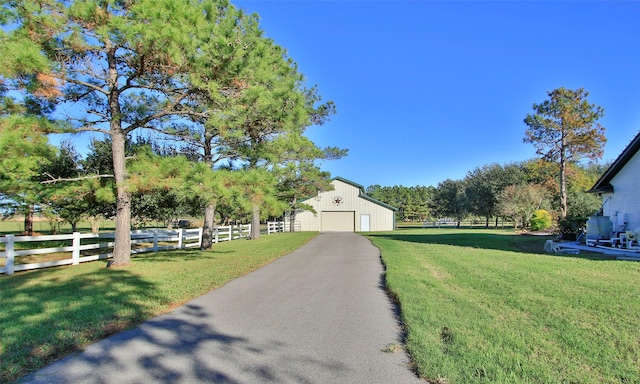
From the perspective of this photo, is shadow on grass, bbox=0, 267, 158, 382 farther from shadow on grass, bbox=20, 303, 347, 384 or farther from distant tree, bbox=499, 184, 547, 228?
distant tree, bbox=499, 184, 547, 228

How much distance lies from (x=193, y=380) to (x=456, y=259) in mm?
9665

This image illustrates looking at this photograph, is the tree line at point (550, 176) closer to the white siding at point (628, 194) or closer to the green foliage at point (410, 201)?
the white siding at point (628, 194)

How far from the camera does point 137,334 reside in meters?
4.90

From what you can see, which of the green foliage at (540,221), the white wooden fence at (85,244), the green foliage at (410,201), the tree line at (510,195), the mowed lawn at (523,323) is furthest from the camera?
the green foliage at (410,201)

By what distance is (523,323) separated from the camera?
4.98 metres

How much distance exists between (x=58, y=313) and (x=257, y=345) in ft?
10.2

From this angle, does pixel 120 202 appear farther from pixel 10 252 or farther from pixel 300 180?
pixel 300 180

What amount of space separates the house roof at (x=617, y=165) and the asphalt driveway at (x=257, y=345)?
12.1 metres

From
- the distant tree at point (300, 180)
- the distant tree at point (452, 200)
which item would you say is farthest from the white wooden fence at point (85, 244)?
the distant tree at point (452, 200)

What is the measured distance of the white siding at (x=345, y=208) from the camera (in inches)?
1602

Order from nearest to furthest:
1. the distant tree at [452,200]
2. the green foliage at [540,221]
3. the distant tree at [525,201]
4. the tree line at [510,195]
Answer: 1. the green foliage at [540,221]
2. the tree line at [510,195]
3. the distant tree at [525,201]
4. the distant tree at [452,200]

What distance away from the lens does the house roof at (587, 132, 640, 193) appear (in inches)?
544

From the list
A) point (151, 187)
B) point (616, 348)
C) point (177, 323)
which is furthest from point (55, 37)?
point (616, 348)

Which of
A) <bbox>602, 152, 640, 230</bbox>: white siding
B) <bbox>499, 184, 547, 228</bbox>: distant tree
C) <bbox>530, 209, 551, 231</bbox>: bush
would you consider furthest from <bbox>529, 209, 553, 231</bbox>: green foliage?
<bbox>602, 152, 640, 230</bbox>: white siding
